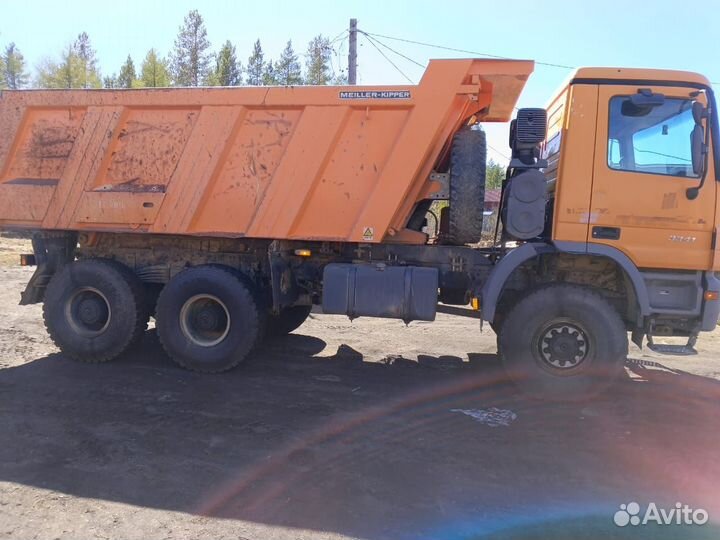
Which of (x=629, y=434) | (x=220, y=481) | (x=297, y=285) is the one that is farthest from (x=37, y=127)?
(x=629, y=434)

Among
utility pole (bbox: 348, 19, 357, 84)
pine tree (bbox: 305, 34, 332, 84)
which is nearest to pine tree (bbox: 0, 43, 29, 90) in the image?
pine tree (bbox: 305, 34, 332, 84)

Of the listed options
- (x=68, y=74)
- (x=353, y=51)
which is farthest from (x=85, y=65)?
(x=353, y=51)

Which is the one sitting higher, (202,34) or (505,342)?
(202,34)

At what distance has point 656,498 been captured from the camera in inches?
150

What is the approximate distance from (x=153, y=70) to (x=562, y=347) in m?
52.6

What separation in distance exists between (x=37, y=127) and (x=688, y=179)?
279 inches

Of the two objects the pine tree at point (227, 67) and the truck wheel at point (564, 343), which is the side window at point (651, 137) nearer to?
the truck wheel at point (564, 343)

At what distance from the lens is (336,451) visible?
14.4 ft

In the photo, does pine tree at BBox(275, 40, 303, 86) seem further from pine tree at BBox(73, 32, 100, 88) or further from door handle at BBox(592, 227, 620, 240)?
door handle at BBox(592, 227, 620, 240)

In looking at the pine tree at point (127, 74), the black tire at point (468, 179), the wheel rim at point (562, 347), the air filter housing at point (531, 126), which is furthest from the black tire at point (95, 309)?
the pine tree at point (127, 74)

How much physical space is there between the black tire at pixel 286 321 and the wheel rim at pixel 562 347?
3.29 meters

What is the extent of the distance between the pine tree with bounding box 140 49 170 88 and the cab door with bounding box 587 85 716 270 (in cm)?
4925

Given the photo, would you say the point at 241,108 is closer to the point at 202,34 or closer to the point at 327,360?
the point at 327,360

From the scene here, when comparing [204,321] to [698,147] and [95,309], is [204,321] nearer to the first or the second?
[95,309]
